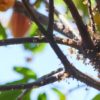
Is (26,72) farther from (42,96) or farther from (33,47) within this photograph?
(33,47)

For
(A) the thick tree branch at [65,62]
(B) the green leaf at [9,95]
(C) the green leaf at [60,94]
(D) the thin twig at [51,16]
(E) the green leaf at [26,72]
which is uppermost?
(D) the thin twig at [51,16]

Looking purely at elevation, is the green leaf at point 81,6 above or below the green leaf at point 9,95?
above

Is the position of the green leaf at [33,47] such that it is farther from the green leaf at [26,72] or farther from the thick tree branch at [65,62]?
the thick tree branch at [65,62]

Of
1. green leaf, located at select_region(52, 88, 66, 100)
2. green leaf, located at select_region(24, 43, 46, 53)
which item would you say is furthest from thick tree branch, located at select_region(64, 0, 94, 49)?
green leaf, located at select_region(24, 43, 46, 53)

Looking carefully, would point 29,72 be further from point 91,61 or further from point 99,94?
point 91,61

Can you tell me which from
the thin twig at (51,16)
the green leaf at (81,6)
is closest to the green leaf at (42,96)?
the green leaf at (81,6)
